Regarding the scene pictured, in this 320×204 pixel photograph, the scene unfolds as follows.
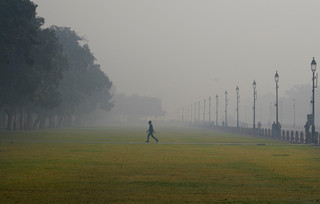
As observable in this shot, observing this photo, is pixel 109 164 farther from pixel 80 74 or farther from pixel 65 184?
pixel 80 74

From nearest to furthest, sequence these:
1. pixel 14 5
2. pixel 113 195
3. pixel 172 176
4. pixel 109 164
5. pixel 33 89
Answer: pixel 113 195 → pixel 172 176 → pixel 109 164 → pixel 14 5 → pixel 33 89

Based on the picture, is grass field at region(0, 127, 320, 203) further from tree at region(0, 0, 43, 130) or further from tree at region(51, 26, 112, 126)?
tree at region(51, 26, 112, 126)

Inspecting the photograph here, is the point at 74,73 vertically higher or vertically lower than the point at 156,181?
higher

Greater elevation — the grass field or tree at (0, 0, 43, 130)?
tree at (0, 0, 43, 130)

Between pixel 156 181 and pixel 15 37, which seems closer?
pixel 156 181

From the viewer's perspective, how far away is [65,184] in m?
14.7

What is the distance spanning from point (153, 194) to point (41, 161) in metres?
10.1

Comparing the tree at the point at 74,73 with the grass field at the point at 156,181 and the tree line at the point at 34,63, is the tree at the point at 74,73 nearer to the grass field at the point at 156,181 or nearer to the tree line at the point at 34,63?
the tree line at the point at 34,63

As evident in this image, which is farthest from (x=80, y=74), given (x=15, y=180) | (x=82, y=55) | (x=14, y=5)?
(x=15, y=180)

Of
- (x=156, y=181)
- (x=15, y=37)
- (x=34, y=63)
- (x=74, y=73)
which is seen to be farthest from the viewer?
(x=74, y=73)

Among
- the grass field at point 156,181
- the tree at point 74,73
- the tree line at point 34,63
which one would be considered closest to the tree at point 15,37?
the tree line at point 34,63

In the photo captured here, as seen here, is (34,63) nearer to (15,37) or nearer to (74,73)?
(15,37)

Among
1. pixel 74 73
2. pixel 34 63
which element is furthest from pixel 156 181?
pixel 74 73

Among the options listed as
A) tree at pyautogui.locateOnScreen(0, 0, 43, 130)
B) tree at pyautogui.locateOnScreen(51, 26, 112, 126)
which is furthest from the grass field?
tree at pyautogui.locateOnScreen(51, 26, 112, 126)
